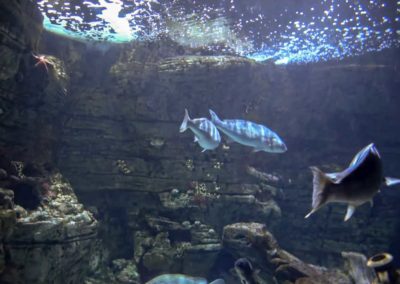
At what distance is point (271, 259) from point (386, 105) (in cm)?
965

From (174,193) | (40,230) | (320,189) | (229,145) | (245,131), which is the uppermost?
(245,131)

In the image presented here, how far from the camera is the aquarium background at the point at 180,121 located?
8828mm

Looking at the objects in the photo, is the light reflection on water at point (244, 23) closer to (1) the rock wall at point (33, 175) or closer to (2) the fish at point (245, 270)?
(1) the rock wall at point (33, 175)

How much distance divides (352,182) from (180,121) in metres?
9.07

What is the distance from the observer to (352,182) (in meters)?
2.26

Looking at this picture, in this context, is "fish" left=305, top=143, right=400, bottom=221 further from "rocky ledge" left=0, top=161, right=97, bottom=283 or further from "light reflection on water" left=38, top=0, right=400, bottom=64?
"light reflection on water" left=38, top=0, right=400, bottom=64

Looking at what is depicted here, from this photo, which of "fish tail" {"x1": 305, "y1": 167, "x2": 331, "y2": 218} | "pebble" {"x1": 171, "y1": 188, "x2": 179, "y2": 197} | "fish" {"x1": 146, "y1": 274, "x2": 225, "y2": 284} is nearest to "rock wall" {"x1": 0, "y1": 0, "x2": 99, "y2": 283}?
"fish" {"x1": 146, "y1": 274, "x2": 225, "y2": 284}

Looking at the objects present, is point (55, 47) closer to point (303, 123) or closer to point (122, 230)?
point (122, 230)

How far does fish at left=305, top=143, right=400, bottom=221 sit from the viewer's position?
7.26ft

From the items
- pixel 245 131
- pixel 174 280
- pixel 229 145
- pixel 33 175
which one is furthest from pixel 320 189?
pixel 229 145

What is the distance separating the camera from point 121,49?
12328 millimetres

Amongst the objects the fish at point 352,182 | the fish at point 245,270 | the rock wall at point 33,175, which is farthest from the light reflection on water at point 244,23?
the fish at point 352,182

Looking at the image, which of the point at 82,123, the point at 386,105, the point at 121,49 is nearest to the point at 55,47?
the point at 121,49

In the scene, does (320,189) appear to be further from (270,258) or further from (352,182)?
(270,258)
